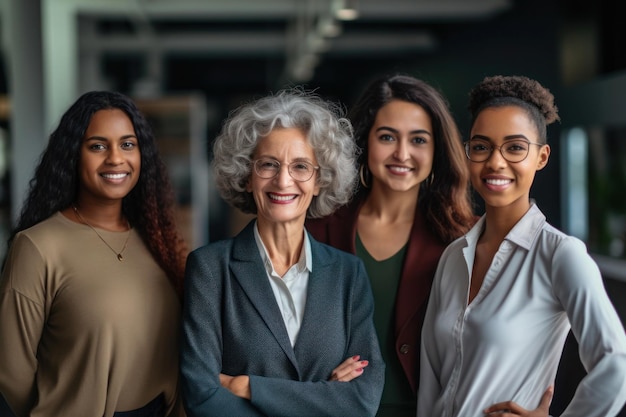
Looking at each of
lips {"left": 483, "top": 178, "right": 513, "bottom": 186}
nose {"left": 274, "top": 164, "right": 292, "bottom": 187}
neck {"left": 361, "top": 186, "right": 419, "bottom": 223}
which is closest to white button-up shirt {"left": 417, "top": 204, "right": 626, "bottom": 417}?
lips {"left": 483, "top": 178, "right": 513, "bottom": 186}

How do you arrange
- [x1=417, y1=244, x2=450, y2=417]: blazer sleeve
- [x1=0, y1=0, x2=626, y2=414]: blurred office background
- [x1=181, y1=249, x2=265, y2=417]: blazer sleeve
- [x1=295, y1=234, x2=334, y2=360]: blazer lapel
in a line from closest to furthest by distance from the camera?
[x1=181, y1=249, x2=265, y2=417]: blazer sleeve, [x1=295, y1=234, x2=334, y2=360]: blazer lapel, [x1=417, y1=244, x2=450, y2=417]: blazer sleeve, [x1=0, y1=0, x2=626, y2=414]: blurred office background

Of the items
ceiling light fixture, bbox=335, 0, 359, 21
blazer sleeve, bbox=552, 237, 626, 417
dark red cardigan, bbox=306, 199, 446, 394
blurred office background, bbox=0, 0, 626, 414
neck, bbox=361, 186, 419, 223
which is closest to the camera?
blazer sleeve, bbox=552, 237, 626, 417

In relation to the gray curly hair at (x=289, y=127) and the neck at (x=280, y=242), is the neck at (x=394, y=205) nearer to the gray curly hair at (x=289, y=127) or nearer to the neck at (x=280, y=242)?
the gray curly hair at (x=289, y=127)

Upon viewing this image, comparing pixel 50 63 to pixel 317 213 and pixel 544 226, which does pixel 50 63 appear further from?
pixel 544 226

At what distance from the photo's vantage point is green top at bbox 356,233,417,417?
2.58 m

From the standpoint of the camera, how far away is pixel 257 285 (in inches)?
90.9

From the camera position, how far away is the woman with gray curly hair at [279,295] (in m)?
2.20

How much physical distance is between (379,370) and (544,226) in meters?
0.67

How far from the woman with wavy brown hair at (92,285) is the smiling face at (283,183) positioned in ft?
1.58

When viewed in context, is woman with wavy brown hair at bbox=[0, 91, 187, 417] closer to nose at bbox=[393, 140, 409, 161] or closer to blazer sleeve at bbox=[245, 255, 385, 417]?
blazer sleeve at bbox=[245, 255, 385, 417]

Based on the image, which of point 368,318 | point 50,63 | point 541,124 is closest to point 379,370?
point 368,318

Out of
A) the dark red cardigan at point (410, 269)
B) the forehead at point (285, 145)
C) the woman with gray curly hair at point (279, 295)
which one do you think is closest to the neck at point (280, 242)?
the woman with gray curly hair at point (279, 295)

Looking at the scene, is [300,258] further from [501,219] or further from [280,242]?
[501,219]

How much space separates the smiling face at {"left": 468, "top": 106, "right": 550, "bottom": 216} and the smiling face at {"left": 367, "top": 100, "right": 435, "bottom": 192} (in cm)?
46
